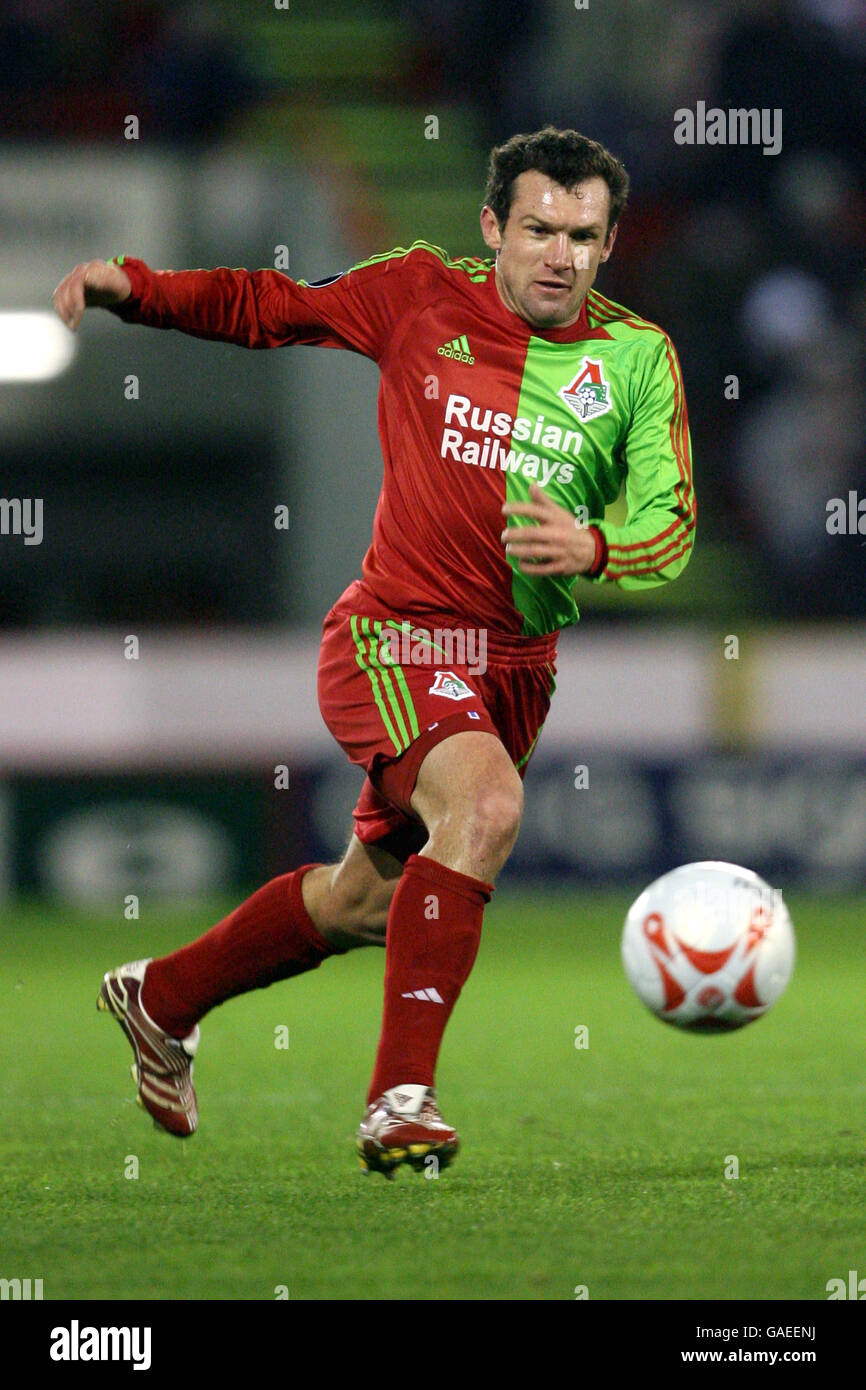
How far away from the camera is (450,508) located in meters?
4.45

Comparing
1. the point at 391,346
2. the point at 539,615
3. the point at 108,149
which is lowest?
the point at 539,615

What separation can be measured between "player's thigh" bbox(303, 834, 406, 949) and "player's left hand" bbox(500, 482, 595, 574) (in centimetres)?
89

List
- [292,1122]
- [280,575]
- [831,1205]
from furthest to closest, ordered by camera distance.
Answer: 1. [280,575]
2. [292,1122]
3. [831,1205]

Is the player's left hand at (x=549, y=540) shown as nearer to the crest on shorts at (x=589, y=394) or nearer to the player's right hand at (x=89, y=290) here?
the crest on shorts at (x=589, y=394)

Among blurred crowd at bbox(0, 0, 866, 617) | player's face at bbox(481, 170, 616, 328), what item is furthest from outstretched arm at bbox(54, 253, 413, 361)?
blurred crowd at bbox(0, 0, 866, 617)

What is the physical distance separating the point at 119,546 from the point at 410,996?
7954 mm

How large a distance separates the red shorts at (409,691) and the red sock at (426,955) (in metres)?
0.26

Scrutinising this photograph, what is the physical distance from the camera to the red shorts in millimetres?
4234

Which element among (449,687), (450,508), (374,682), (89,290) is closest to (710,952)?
(449,687)

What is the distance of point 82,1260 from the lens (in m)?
3.38

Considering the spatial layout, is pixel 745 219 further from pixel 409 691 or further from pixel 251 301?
pixel 409 691

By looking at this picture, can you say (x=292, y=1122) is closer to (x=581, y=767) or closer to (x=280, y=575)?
(x=581, y=767)

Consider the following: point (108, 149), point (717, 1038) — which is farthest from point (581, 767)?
point (108, 149)

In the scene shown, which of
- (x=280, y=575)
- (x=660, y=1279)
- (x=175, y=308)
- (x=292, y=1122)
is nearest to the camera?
(x=660, y=1279)
